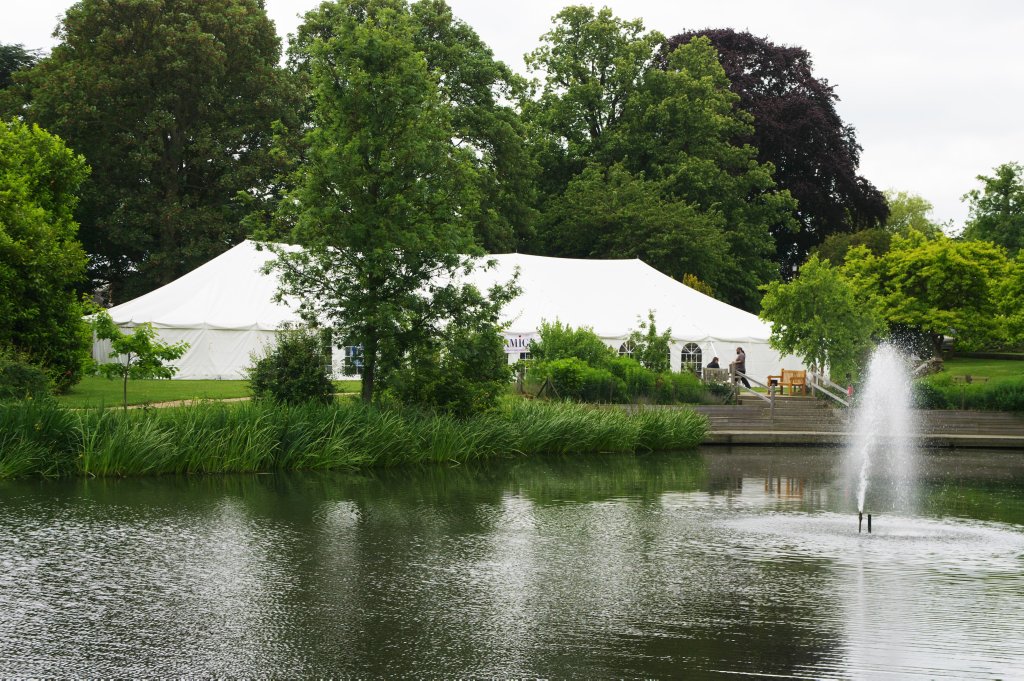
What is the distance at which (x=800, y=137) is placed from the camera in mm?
55062

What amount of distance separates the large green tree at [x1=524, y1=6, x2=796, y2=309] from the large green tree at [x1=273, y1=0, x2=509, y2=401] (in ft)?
86.9

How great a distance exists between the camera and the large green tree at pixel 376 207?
21422 mm

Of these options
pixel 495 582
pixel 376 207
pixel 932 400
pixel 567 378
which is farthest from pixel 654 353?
pixel 495 582

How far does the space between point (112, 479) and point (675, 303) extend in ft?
81.1

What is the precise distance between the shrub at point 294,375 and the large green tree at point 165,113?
2320cm

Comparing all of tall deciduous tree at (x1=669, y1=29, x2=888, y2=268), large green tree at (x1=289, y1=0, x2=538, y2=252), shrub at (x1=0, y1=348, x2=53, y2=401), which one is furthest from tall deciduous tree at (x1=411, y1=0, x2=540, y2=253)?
shrub at (x1=0, y1=348, x2=53, y2=401)

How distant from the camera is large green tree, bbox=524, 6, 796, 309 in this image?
1921 inches

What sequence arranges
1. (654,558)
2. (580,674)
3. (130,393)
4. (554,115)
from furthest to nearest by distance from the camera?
(554,115), (130,393), (654,558), (580,674)

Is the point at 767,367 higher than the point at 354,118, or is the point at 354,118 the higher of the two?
the point at 354,118

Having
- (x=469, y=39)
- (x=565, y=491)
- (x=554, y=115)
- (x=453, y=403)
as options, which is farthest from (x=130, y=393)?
(x=554, y=115)

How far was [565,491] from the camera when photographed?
1675cm

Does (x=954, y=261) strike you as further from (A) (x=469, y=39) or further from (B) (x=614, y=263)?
(A) (x=469, y=39)

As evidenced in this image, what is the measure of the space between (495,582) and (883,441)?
19229 mm

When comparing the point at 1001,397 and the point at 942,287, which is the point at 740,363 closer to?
the point at 1001,397
